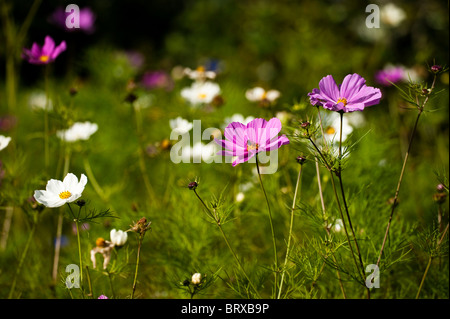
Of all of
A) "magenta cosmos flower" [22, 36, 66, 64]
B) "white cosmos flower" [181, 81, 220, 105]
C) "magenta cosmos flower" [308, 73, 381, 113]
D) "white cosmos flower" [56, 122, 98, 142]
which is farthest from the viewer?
"white cosmos flower" [181, 81, 220, 105]

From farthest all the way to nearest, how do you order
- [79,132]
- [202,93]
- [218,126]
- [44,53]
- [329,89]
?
[218,126]
[202,93]
[79,132]
[44,53]
[329,89]

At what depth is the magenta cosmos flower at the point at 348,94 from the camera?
1.94 ft

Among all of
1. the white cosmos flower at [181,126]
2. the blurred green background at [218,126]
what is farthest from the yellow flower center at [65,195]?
the white cosmos flower at [181,126]

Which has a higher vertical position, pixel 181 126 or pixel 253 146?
pixel 181 126

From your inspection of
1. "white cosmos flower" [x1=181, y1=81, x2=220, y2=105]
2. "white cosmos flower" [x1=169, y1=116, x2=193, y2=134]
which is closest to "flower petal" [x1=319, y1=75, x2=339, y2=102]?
"white cosmos flower" [x1=169, y1=116, x2=193, y2=134]

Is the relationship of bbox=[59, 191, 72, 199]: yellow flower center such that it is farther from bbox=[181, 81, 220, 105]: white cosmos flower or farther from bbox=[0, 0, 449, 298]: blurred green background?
bbox=[181, 81, 220, 105]: white cosmos flower

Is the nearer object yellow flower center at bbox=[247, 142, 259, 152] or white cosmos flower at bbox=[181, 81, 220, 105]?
yellow flower center at bbox=[247, 142, 259, 152]

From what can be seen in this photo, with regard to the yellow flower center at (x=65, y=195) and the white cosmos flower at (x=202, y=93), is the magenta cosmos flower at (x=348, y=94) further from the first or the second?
the white cosmos flower at (x=202, y=93)

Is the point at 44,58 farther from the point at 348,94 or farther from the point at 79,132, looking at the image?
the point at 348,94

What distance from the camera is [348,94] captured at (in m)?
0.62

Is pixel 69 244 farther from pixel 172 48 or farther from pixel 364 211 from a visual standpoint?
pixel 172 48

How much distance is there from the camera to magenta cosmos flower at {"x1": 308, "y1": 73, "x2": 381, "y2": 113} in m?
0.59

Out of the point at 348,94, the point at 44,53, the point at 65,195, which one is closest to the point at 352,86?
the point at 348,94

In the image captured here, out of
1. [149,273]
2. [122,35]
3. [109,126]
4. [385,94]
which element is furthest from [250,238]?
[122,35]
